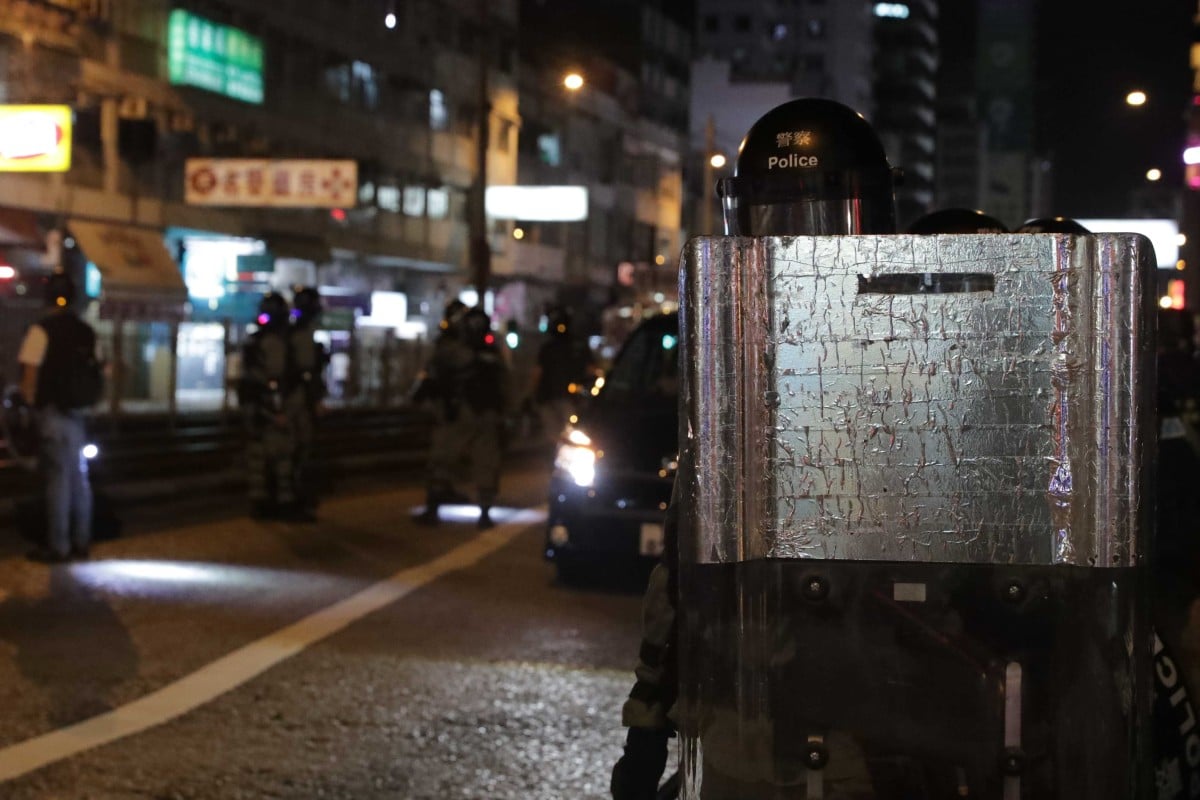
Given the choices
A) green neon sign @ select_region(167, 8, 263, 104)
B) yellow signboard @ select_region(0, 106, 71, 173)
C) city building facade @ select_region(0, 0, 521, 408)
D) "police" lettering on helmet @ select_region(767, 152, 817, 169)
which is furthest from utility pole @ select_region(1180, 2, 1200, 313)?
"police" lettering on helmet @ select_region(767, 152, 817, 169)

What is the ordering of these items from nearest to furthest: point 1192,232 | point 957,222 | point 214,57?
point 957,222, point 214,57, point 1192,232

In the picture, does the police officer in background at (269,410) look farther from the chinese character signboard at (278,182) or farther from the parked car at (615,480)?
the chinese character signboard at (278,182)

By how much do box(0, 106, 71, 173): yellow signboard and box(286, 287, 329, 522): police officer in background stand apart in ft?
30.2

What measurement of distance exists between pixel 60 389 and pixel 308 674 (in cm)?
419

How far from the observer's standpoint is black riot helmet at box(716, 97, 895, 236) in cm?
362

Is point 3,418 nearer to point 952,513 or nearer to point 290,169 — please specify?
point 952,513

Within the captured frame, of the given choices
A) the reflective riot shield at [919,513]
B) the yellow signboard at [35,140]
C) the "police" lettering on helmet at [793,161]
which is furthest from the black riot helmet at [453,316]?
the reflective riot shield at [919,513]

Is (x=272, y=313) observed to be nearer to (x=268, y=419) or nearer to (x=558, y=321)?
(x=268, y=419)

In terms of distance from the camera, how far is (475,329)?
14.1 m

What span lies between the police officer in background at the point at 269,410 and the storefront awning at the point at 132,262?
56.4 ft

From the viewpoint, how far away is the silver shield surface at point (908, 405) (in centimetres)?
254

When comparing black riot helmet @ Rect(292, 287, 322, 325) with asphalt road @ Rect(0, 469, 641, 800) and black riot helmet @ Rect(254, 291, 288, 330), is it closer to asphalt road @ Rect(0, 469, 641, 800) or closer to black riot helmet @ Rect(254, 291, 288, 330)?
black riot helmet @ Rect(254, 291, 288, 330)

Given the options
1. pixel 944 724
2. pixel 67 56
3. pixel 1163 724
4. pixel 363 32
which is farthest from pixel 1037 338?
pixel 363 32

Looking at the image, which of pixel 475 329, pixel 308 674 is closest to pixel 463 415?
pixel 475 329
